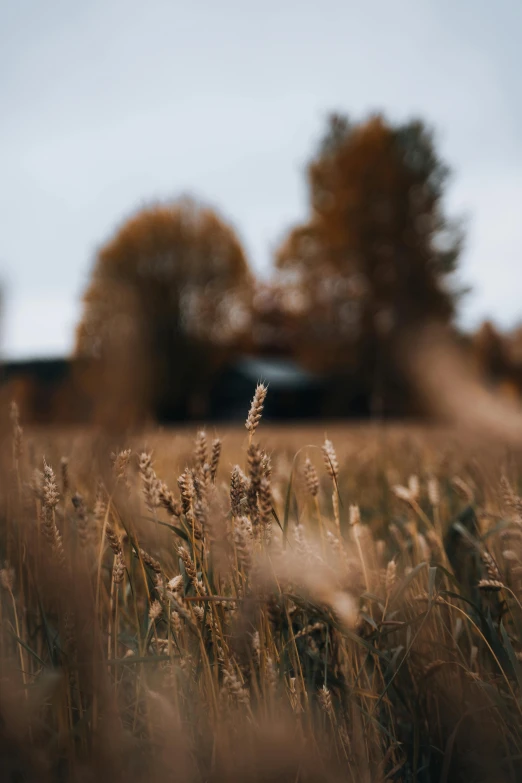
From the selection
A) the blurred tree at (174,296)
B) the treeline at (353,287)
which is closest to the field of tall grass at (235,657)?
the treeline at (353,287)

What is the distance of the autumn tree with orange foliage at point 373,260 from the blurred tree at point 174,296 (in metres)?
6.26

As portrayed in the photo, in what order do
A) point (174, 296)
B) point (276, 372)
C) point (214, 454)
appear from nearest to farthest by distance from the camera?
point (214, 454) < point (174, 296) < point (276, 372)

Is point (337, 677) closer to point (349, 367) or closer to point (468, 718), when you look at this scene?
point (468, 718)

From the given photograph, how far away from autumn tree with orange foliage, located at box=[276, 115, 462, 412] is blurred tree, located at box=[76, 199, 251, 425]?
6258 mm

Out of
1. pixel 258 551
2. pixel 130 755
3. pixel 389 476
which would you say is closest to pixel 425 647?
pixel 258 551

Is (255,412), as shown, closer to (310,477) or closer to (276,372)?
(310,477)

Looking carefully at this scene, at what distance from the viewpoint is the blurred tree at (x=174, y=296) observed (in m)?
31.5

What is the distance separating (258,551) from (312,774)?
32 cm

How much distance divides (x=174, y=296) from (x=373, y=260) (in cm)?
1041

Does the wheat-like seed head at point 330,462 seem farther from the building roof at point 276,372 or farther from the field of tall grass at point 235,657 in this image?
the building roof at point 276,372

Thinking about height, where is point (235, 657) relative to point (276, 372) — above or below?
below

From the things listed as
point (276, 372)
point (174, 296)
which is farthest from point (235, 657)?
point (276, 372)

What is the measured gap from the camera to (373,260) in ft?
86.9

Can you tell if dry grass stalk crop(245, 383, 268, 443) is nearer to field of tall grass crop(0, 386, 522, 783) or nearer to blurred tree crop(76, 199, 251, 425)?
field of tall grass crop(0, 386, 522, 783)
